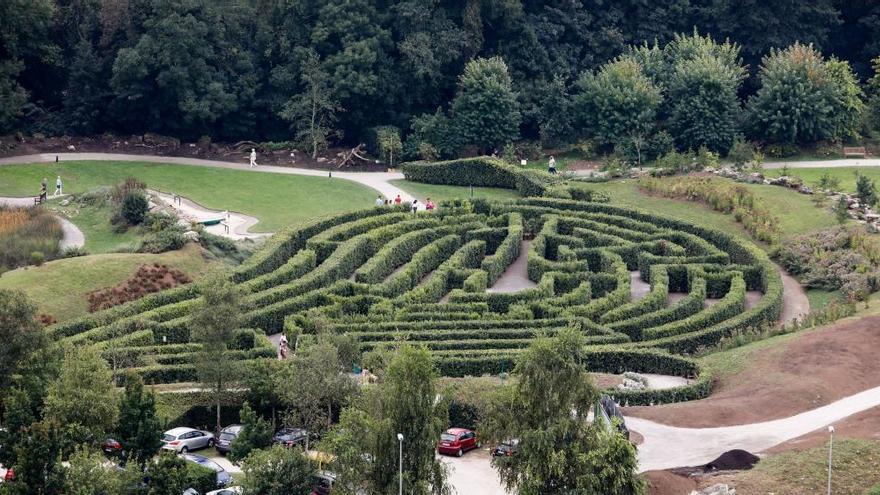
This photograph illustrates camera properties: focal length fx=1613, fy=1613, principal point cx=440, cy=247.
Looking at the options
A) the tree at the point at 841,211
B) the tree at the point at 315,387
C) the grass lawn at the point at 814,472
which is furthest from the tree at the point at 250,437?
the tree at the point at 841,211

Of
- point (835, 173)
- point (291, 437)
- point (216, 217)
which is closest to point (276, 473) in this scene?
point (291, 437)

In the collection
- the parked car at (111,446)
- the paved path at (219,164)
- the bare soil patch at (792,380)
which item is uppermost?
the paved path at (219,164)

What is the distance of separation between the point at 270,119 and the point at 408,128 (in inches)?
415

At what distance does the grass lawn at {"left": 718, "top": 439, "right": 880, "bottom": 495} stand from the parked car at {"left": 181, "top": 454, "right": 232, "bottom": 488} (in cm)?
1942

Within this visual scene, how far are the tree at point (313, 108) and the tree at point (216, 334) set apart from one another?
Answer: 4858cm

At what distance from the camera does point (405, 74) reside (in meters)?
121

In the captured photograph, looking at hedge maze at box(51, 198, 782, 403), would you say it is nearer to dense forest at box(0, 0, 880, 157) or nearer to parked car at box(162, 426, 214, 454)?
parked car at box(162, 426, 214, 454)

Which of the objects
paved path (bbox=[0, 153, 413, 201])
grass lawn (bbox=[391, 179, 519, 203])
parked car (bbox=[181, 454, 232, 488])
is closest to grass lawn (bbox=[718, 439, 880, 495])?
parked car (bbox=[181, 454, 232, 488])

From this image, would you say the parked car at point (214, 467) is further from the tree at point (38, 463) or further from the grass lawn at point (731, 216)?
the grass lawn at point (731, 216)

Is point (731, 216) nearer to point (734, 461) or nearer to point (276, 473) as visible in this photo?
point (734, 461)

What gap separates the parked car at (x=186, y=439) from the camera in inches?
2613

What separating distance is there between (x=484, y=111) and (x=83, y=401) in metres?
60.7

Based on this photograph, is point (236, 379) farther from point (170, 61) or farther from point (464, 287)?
point (170, 61)

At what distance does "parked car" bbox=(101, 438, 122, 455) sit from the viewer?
211 ft
